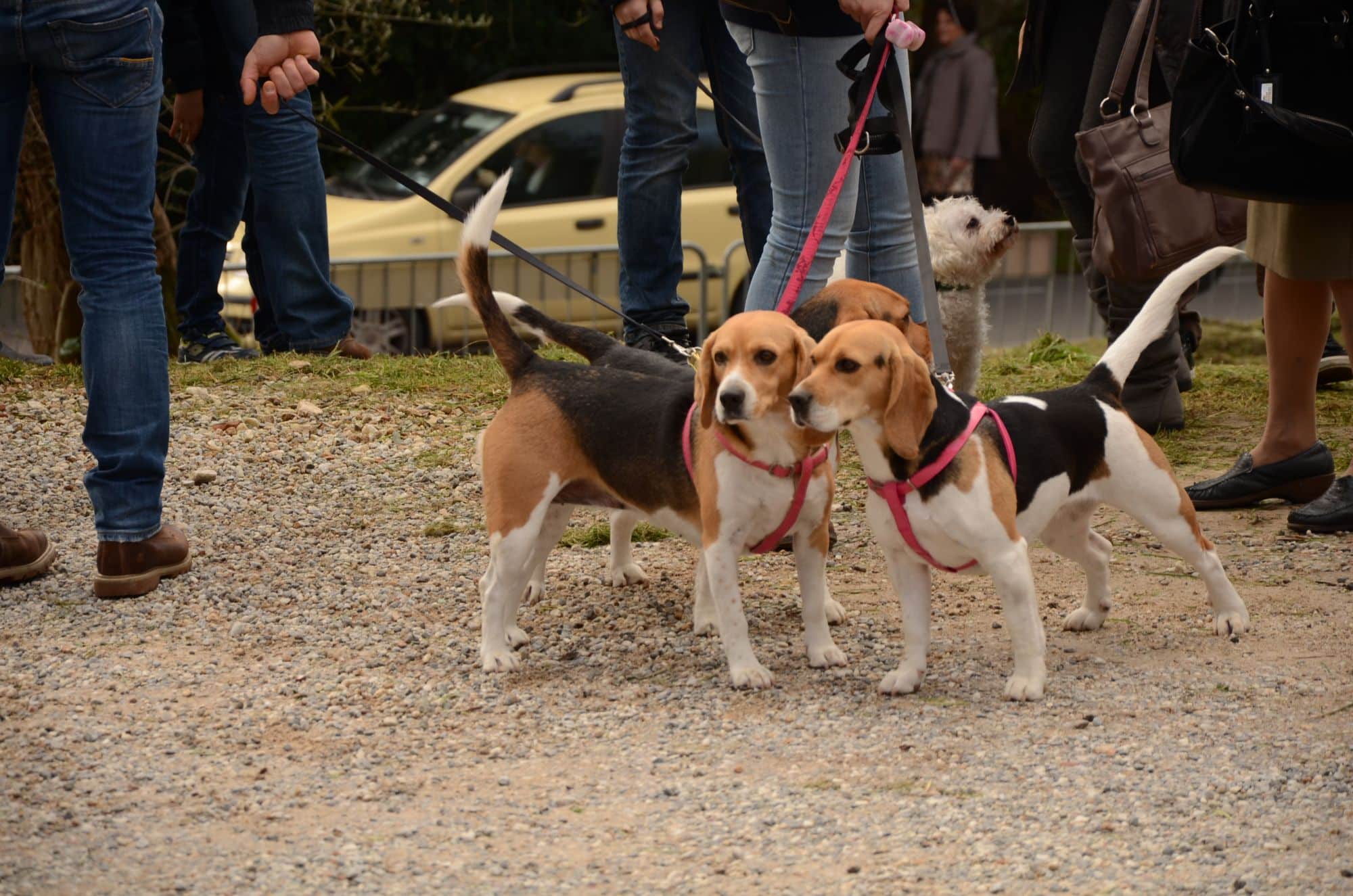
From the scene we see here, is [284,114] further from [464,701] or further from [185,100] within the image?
[464,701]

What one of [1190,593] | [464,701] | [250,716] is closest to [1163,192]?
[1190,593]

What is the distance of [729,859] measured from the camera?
2.83 meters

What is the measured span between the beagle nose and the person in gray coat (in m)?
9.21

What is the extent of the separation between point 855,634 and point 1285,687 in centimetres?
108

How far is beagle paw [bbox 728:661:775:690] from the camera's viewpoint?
3.74 metres

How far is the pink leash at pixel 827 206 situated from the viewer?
4.16 meters

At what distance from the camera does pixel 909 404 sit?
3.43 meters

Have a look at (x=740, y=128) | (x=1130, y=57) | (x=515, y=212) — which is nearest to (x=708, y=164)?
(x=515, y=212)

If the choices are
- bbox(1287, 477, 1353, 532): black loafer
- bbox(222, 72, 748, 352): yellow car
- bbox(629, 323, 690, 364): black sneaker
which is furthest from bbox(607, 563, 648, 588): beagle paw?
bbox(222, 72, 748, 352): yellow car

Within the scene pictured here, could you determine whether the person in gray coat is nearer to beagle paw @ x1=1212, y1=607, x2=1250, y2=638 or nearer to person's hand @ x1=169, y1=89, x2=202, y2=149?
person's hand @ x1=169, y1=89, x2=202, y2=149

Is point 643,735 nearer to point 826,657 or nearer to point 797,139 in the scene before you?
point 826,657

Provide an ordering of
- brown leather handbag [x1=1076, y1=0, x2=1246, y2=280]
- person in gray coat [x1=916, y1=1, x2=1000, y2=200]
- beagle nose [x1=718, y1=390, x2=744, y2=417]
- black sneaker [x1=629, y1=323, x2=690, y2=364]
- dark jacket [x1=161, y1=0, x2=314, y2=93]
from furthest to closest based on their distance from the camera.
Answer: person in gray coat [x1=916, y1=1, x2=1000, y2=200] < dark jacket [x1=161, y1=0, x2=314, y2=93] < black sneaker [x1=629, y1=323, x2=690, y2=364] < brown leather handbag [x1=1076, y1=0, x2=1246, y2=280] < beagle nose [x1=718, y1=390, x2=744, y2=417]

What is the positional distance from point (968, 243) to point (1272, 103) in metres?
2.26

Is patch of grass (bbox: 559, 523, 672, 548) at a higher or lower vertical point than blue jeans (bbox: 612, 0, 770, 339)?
lower
